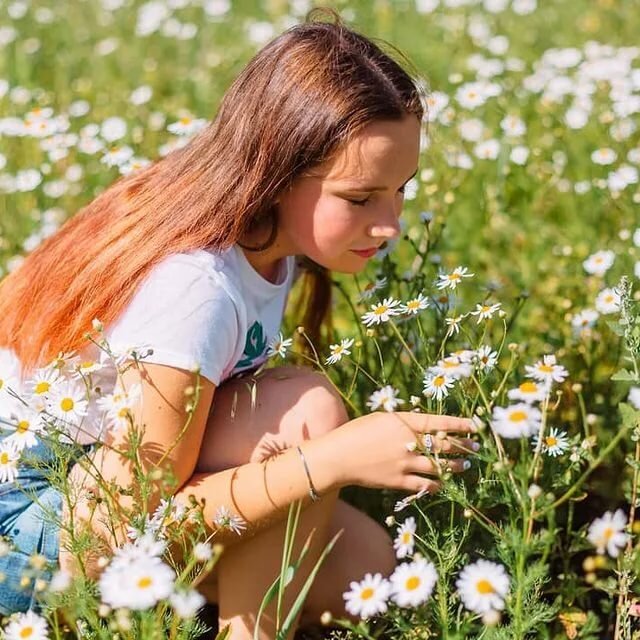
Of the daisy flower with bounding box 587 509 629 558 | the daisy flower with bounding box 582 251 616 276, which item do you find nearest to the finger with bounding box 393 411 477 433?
the daisy flower with bounding box 587 509 629 558

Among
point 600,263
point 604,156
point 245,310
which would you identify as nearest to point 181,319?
point 245,310

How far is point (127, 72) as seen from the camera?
12.6ft

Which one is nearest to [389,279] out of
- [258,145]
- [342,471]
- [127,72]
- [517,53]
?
[258,145]

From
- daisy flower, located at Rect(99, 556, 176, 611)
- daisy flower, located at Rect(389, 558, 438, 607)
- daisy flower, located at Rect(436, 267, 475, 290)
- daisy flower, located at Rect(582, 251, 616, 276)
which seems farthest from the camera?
daisy flower, located at Rect(582, 251, 616, 276)

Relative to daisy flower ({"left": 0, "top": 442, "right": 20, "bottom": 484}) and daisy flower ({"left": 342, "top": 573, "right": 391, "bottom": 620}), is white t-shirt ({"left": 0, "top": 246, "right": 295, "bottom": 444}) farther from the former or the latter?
daisy flower ({"left": 342, "top": 573, "right": 391, "bottom": 620})

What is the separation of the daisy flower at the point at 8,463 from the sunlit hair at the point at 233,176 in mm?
166

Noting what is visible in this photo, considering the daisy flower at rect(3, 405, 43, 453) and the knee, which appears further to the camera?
the knee

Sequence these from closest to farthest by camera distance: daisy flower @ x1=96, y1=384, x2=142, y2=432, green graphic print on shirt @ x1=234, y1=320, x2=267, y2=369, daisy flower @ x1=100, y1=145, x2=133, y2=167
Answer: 1. daisy flower @ x1=96, y1=384, x2=142, y2=432
2. green graphic print on shirt @ x1=234, y1=320, x2=267, y2=369
3. daisy flower @ x1=100, y1=145, x2=133, y2=167

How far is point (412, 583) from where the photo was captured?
128 centimetres

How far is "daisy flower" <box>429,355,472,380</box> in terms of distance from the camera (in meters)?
1.41

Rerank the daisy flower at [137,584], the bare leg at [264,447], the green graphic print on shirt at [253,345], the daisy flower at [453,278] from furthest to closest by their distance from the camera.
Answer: the green graphic print on shirt at [253,345]
the daisy flower at [453,278]
the bare leg at [264,447]
the daisy flower at [137,584]

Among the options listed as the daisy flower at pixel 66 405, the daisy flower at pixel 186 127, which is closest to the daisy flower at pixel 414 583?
the daisy flower at pixel 66 405

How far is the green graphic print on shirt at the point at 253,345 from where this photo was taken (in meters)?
1.81

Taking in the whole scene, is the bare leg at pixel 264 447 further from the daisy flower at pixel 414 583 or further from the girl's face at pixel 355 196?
the daisy flower at pixel 414 583
